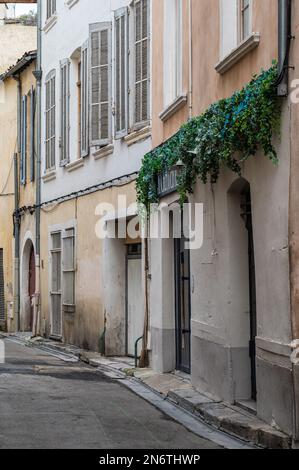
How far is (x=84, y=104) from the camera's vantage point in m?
17.8

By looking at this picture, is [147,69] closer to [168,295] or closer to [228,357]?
[168,295]

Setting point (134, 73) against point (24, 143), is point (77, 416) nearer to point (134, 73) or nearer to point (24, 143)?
point (134, 73)

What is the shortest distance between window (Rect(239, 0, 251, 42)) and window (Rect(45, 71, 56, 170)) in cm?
1087

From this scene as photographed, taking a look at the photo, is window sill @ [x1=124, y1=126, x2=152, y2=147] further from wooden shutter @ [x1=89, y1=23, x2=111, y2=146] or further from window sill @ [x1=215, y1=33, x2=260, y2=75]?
window sill @ [x1=215, y1=33, x2=260, y2=75]

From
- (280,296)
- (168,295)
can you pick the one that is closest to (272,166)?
(280,296)

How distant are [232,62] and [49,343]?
1085cm

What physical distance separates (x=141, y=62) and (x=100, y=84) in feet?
6.83

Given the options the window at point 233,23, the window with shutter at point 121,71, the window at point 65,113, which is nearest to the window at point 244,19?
the window at point 233,23

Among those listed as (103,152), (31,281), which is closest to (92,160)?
(103,152)

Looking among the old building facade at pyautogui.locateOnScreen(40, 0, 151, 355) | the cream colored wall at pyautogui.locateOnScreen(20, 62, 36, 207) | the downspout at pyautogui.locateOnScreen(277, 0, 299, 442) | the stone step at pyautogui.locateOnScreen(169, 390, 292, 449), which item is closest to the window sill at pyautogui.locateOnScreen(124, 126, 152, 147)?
the old building facade at pyautogui.locateOnScreen(40, 0, 151, 355)

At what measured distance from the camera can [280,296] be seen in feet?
28.4

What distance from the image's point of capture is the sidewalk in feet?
28.2

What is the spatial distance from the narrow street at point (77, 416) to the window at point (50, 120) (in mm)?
7616

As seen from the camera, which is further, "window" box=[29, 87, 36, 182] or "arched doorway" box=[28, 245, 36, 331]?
"arched doorway" box=[28, 245, 36, 331]
